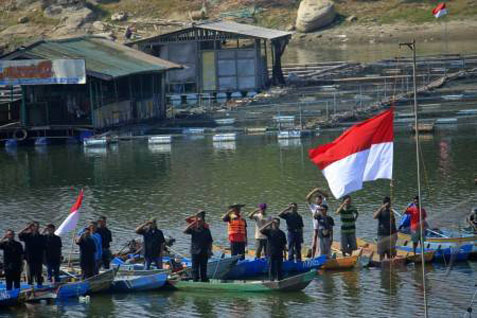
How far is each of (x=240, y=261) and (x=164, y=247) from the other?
1850 mm

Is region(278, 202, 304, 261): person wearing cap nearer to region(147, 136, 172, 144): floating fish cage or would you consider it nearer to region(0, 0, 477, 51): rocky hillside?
region(147, 136, 172, 144): floating fish cage

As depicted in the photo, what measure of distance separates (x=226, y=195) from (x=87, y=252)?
1356 cm

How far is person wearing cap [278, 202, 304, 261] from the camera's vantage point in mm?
27719

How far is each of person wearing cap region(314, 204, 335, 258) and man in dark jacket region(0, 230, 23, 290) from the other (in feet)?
22.5

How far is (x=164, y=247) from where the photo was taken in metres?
28.1

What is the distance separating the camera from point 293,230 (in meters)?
27.8

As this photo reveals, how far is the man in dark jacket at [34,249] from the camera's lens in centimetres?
2597

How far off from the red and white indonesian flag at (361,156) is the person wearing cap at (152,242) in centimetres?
639

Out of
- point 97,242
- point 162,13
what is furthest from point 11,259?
point 162,13

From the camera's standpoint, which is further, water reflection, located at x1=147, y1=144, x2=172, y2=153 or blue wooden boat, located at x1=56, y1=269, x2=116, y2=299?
water reflection, located at x1=147, y1=144, x2=172, y2=153

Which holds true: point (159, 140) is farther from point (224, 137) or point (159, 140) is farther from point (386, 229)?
point (386, 229)

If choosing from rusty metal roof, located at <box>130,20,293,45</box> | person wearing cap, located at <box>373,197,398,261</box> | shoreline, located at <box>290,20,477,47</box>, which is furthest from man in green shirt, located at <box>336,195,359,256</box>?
shoreline, located at <box>290,20,477,47</box>

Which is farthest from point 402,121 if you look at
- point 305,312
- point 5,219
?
point 305,312

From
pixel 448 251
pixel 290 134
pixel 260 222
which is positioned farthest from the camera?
pixel 290 134
